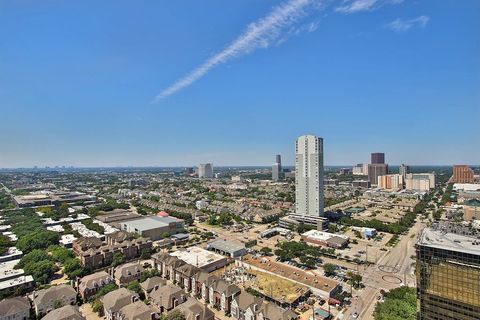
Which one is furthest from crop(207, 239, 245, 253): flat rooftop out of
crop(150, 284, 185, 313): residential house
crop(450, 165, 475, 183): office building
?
crop(450, 165, 475, 183): office building

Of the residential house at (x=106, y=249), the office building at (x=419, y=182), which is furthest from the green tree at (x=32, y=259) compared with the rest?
the office building at (x=419, y=182)

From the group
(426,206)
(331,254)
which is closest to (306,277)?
(331,254)

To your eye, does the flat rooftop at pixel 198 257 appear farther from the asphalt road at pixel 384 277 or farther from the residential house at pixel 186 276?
the asphalt road at pixel 384 277

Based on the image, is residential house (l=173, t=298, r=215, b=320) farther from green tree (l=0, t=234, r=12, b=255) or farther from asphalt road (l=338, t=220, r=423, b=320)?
green tree (l=0, t=234, r=12, b=255)

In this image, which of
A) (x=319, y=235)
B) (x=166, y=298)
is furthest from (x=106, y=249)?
(x=319, y=235)

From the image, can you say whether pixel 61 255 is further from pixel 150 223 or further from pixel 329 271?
pixel 329 271

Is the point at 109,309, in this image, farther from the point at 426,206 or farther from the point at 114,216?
the point at 426,206
